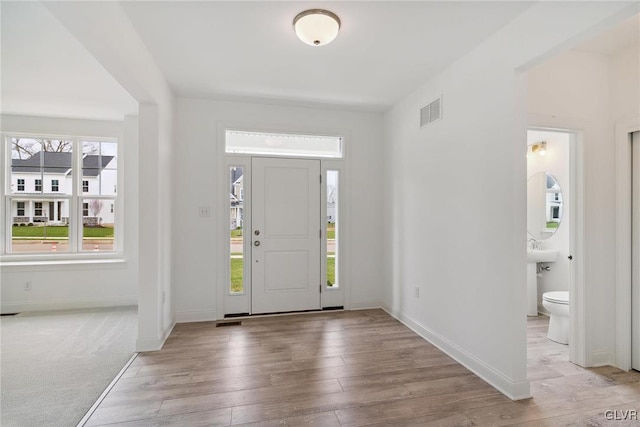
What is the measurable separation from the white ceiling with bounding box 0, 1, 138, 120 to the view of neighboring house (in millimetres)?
645

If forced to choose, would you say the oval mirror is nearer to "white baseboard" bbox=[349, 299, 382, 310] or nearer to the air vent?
the air vent

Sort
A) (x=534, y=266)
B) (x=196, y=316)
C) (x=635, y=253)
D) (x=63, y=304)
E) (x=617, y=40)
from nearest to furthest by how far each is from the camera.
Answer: (x=617, y=40)
(x=635, y=253)
(x=196, y=316)
(x=534, y=266)
(x=63, y=304)

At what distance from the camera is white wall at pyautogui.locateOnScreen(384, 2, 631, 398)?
2.22m

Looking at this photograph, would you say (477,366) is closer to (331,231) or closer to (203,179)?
(331,231)

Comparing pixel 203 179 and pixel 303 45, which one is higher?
pixel 303 45

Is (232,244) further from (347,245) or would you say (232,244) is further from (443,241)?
(443,241)

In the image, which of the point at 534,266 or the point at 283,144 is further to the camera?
the point at 283,144

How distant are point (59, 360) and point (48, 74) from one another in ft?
8.97

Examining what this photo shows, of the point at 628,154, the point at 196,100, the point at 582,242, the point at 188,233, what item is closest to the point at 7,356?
the point at 188,233

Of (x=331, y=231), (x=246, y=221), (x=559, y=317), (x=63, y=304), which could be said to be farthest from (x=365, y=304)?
(x=63, y=304)

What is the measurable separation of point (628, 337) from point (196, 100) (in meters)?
4.87

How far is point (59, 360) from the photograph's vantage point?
2771 millimetres

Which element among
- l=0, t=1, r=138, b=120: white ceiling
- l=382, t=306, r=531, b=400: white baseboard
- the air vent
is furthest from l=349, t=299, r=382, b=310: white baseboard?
l=0, t=1, r=138, b=120: white ceiling

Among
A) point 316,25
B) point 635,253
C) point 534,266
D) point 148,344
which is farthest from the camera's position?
point 534,266
